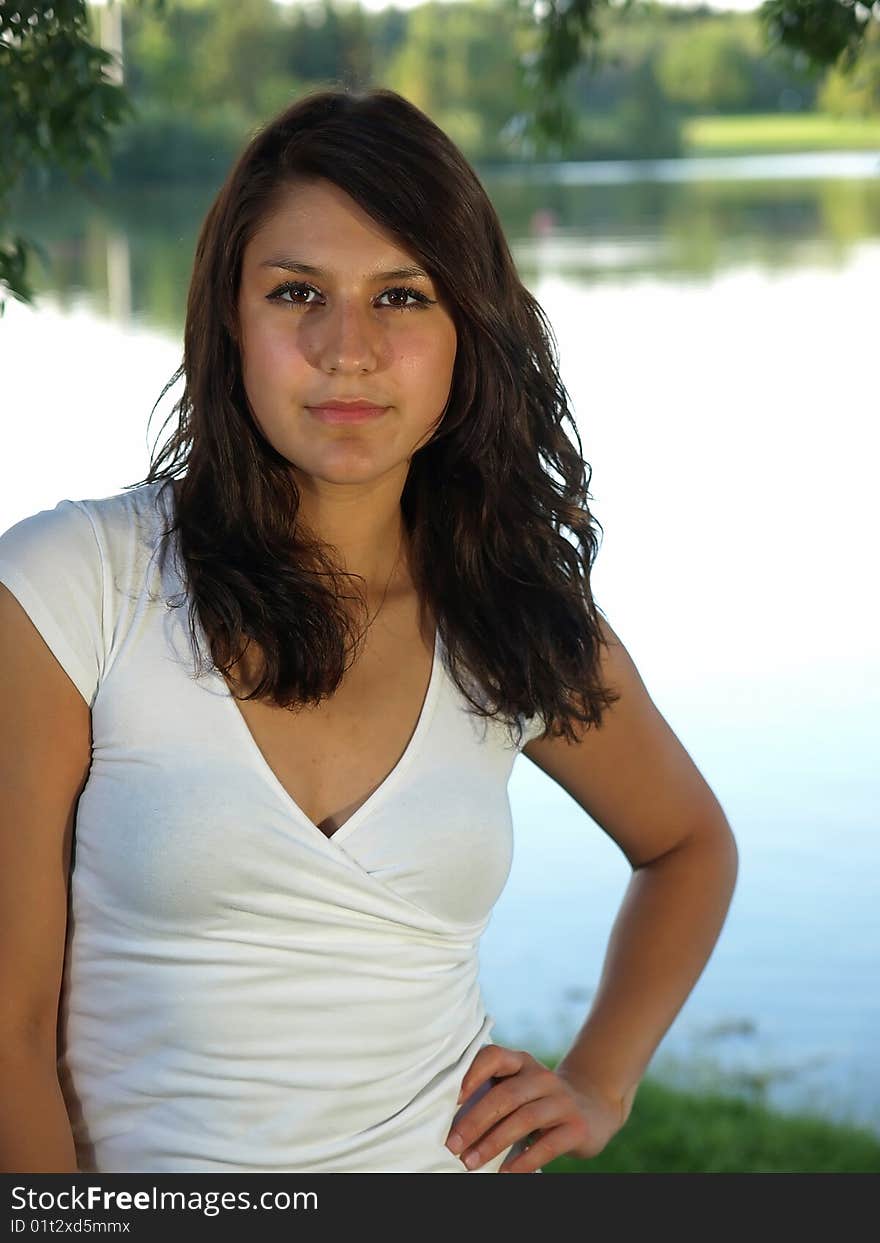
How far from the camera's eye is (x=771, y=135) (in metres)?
31.1

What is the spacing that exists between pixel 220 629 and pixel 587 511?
508 millimetres

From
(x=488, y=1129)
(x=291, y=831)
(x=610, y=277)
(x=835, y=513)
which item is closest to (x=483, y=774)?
(x=291, y=831)

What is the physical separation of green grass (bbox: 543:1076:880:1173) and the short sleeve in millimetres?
2462

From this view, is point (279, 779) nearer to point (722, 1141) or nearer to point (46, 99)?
point (46, 99)

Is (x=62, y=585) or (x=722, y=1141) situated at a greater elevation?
(x=62, y=585)

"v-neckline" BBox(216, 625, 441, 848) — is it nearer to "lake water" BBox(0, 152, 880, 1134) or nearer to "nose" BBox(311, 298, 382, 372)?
"nose" BBox(311, 298, 382, 372)

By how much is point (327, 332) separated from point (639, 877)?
0.74 metres

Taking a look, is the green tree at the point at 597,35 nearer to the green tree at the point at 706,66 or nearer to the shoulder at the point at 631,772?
the shoulder at the point at 631,772

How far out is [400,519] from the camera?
180cm

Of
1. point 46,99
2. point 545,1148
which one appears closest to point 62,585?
point 545,1148

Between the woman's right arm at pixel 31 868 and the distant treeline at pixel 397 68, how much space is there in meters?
19.7

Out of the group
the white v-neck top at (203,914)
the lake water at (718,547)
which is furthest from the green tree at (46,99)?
the white v-neck top at (203,914)

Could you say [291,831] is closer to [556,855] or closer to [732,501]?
[556,855]

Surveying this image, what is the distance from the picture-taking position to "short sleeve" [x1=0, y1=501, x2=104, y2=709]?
140 cm
